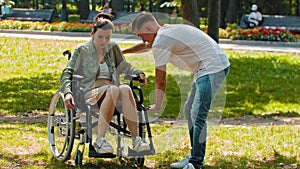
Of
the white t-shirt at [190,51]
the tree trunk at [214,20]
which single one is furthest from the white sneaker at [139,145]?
the tree trunk at [214,20]

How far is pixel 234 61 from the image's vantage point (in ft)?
50.3

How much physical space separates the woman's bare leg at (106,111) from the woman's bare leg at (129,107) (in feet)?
0.27

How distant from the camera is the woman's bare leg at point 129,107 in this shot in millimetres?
5922

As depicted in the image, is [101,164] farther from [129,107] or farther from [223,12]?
[223,12]

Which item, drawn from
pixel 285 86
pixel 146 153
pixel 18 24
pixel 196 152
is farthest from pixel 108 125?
pixel 18 24

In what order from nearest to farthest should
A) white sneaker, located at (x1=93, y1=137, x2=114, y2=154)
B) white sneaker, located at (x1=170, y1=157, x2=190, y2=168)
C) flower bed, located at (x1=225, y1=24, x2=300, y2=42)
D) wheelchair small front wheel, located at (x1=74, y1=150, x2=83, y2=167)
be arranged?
1. white sneaker, located at (x1=93, y1=137, x2=114, y2=154)
2. wheelchair small front wheel, located at (x1=74, y1=150, x2=83, y2=167)
3. white sneaker, located at (x1=170, y1=157, x2=190, y2=168)
4. flower bed, located at (x1=225, y1=24, x2=300, y2=42)

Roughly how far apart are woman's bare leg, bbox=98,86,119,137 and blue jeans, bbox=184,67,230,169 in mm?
724

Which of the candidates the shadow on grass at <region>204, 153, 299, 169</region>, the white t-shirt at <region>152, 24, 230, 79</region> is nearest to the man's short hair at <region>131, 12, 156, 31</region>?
the white t-shirt at <region>152, 24, 230, 79</region>

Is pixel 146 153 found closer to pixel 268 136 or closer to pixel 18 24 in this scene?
pixel 268 136

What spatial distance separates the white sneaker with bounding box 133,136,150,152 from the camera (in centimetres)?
589

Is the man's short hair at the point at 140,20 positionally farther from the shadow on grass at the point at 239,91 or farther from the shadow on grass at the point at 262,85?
the shadow on grass at the point at 262,85

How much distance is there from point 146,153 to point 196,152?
1.52ft

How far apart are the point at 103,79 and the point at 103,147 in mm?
788

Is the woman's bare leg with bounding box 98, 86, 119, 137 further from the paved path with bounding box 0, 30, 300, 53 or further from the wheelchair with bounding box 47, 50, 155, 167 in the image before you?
the paved path with bounding box 0, 30, 300, 53
